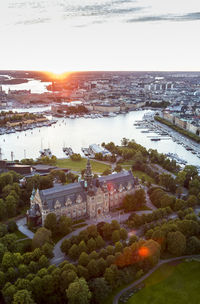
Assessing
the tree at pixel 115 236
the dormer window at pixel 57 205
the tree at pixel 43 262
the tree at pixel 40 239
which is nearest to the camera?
the tree at pixel 43 262

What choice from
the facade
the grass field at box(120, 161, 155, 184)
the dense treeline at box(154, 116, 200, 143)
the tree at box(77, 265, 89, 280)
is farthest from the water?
the tree at box(77, 265, 89, 280)

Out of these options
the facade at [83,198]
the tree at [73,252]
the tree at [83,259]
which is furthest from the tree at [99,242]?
the facade at [83,198]

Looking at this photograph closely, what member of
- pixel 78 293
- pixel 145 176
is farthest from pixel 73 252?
pixel 145 176

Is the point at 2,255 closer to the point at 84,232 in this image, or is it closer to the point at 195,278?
the point at 84,232

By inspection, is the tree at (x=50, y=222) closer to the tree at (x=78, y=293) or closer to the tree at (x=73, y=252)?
the tree at (x=73, y=252)

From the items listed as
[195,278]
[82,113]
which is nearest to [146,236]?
[195,278]

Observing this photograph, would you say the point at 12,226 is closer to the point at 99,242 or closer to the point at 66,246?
the point at 66,246
